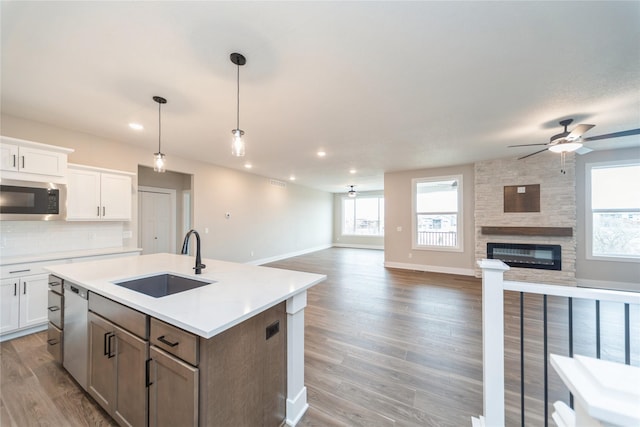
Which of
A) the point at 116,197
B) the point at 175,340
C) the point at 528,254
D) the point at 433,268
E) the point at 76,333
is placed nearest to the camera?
the point at 175,340

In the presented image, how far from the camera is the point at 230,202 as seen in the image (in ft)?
20.5

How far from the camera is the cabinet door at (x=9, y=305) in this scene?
2.67 metres

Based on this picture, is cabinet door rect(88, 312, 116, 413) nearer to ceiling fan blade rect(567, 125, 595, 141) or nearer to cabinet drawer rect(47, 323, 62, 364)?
cabinet drawer rect(47, 323, 62, 364)

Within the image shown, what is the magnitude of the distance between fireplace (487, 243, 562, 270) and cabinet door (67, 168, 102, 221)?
753 cm

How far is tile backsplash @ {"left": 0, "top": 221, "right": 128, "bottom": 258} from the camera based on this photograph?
3027mm

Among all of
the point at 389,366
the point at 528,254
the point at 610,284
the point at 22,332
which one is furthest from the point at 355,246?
the point at 22,332

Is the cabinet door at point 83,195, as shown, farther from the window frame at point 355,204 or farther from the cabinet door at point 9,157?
the window frame at point 355,204

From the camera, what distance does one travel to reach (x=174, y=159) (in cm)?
494

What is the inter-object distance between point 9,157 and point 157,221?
10.5ft

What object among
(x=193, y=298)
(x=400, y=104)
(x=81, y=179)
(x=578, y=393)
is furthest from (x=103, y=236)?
(x=578, y=393)

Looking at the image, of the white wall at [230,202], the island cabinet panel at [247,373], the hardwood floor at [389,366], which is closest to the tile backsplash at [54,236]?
the white wall at [230,202]

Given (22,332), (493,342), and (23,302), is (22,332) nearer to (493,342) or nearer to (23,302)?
(23,302)

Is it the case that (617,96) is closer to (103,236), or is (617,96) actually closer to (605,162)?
(605,162)

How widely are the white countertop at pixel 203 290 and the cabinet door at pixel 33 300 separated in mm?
1200
